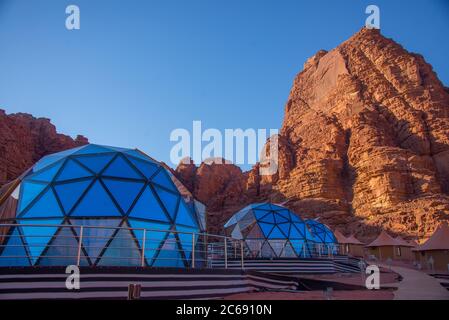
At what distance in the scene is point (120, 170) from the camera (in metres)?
11.4

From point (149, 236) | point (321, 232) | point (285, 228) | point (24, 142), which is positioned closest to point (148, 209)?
point (149, 236)

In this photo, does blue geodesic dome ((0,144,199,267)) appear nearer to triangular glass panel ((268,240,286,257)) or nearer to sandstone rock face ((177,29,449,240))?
triangular glass panel ((268,240,286,257))

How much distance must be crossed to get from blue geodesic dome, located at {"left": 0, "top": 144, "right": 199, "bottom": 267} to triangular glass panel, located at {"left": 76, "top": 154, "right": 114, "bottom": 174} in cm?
3

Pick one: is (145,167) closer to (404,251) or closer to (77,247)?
(77,247)

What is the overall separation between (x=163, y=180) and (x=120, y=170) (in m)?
1.70

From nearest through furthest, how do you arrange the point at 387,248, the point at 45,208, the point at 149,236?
the point at 45,208 → the point at 149,236 → the point at 387,248

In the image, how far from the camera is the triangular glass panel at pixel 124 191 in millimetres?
10445

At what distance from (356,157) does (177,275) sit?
6760cm

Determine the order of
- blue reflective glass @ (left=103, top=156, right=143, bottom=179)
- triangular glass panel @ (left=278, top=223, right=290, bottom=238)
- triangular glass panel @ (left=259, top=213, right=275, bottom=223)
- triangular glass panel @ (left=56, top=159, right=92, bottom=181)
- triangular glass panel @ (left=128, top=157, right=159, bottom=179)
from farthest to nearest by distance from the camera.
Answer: triangular glass panel @ (left=259, top=213, right=275, bottom=223), triangular glass panel @ (left=278, top=223, right=290, bottom=238), triangular glass panel @ (left=128, top=157, right=159, bottom=179), blue reflective glass @ (left=103, top=156, right=143, bottom=179), triangular glass panel @ (left=56, top=159, right=92, bottom=181)

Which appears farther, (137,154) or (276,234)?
(276,234)

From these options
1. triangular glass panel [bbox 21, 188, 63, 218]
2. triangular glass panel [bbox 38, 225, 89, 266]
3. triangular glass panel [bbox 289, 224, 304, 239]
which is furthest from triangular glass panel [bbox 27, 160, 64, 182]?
triangular glass panel [bbox 289, 224, 304, 239]

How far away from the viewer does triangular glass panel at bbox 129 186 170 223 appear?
10.5m

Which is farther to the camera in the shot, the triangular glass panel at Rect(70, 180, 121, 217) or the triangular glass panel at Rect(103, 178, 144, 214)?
the triangular glass panel at Rect(103, 178, 144, 214)
